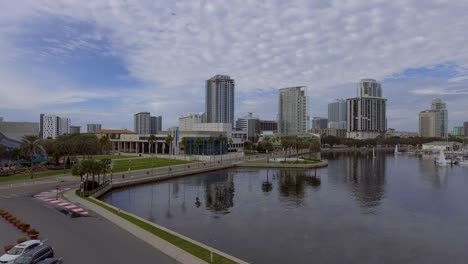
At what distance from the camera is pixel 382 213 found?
4522cm

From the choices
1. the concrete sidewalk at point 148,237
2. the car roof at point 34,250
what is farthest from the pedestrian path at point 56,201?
the car roof at point 34,250

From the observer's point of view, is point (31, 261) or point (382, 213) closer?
point (31, 261)

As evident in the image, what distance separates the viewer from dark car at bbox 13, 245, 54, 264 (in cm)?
1988

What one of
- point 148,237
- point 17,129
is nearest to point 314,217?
point 148,237

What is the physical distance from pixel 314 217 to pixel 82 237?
24.9 metres

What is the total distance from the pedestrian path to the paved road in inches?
54.7

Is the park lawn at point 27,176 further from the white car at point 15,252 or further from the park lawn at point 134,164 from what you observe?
the white car at point 15,252

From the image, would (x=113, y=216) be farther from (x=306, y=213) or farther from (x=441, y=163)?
(x=441, y=163)

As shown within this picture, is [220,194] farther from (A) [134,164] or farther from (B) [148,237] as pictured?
(A) [134,164]

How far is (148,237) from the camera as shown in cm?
2778

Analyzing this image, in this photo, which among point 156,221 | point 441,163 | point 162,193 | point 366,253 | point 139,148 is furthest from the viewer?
point 139,148

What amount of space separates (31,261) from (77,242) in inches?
233

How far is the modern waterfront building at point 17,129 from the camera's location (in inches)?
4456

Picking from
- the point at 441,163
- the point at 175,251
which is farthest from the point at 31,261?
the point at 441,163
